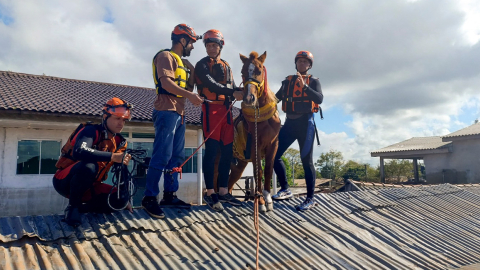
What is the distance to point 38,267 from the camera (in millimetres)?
2682

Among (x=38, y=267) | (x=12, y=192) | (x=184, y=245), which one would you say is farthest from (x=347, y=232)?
(x=12, y=192)

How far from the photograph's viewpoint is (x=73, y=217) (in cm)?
329

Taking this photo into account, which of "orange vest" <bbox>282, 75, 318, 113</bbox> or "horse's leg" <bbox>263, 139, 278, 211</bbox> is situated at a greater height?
"orange vest" <bbox>282, 75, 318, 113</bbox>

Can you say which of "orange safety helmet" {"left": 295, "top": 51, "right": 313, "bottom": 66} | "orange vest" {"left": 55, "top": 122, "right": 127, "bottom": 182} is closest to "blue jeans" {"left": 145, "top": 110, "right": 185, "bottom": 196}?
"orange vest" {"left": 55, "top": 122, "right": 127, "bottom": 182}

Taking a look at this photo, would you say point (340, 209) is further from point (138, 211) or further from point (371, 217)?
point (138, 211)

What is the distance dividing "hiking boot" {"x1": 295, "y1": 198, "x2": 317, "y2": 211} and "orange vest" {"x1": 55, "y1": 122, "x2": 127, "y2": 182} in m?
2.79

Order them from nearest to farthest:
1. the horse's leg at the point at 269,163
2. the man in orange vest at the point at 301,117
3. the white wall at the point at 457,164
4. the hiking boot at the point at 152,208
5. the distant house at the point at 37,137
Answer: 1. the hiking boot at the point at 152,208
2. the horse's leg at the point at 269,163
3. the man in orange vest at the point at 301,117
4. the distant house at the point at 37,137
5. the white wall at the point at 457,164

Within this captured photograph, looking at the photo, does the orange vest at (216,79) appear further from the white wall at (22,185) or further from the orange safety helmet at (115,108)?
the white wall at (22,185)

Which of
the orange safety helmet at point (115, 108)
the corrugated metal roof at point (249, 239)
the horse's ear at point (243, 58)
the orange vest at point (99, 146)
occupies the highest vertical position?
the horse's ear at point (243, 58)

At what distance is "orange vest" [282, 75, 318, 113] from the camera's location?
17.7 ft

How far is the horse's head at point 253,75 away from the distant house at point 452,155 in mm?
19422

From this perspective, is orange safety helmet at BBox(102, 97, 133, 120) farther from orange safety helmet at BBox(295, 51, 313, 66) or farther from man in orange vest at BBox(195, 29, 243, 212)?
orange safety helmet at BBox(295, 51, 313, 66)

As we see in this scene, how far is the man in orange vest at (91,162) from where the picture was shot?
3.31 m

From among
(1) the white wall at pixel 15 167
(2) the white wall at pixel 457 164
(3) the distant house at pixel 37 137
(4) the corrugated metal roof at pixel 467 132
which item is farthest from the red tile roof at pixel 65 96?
(2) the white wall at pixel 457 164
